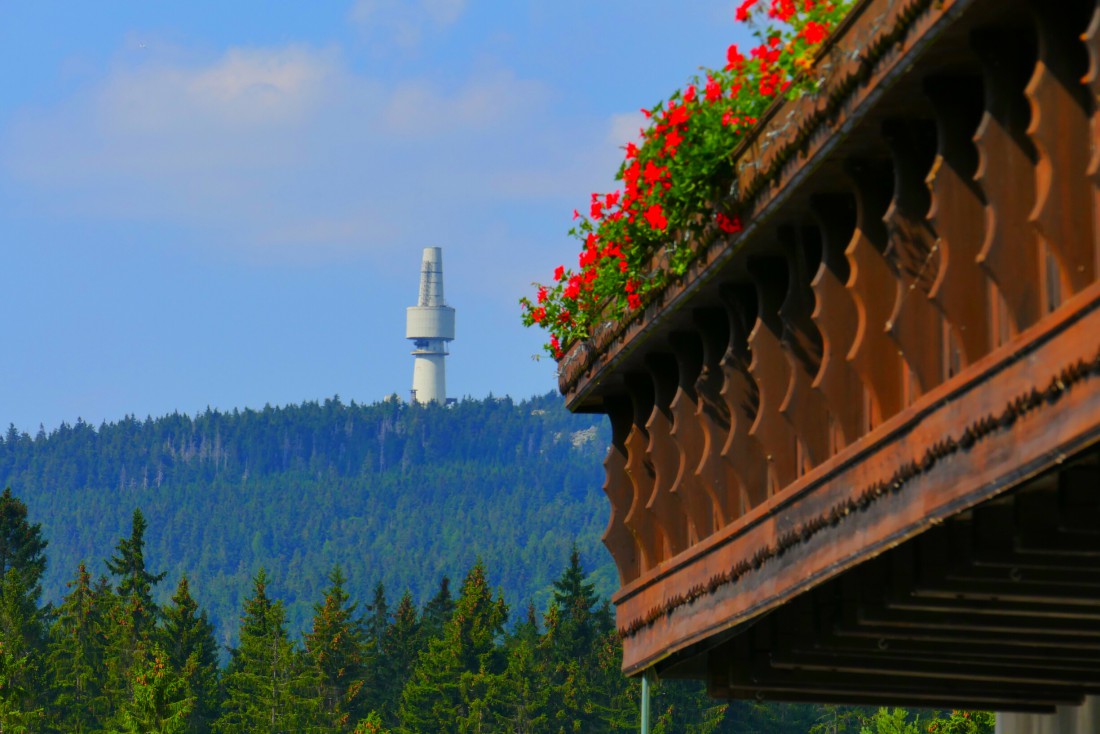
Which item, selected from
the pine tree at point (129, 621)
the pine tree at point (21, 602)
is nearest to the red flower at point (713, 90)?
the pine tree at point (21, 602)

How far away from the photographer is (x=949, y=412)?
28.4 ft

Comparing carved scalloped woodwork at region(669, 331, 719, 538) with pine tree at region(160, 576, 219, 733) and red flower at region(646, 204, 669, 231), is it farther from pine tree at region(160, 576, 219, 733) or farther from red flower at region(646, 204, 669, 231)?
pine tree at region(160, 576, 219, 733)

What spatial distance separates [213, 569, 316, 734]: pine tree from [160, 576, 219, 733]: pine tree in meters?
2.83

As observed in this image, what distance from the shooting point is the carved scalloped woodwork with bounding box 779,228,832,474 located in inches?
434

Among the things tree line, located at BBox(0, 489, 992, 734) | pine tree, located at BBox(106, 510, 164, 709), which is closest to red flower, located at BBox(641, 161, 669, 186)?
tree line, located at BBox(0, 489, 992, 734)

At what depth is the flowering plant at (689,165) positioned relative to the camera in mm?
Answer: 9922

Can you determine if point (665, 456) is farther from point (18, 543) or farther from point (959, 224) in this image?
point (18, 543)

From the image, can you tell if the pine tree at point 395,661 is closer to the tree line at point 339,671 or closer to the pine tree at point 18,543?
the tree line at point 339,671

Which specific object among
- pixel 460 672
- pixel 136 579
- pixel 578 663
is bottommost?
pixel 460 672

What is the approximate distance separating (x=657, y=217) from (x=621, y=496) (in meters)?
4.15

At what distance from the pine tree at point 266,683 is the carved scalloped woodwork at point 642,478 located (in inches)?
4559

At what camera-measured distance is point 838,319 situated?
1025cm

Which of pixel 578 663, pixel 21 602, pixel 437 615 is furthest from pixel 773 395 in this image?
pixel 437 615

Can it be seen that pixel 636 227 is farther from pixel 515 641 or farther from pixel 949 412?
pixel 515 641
